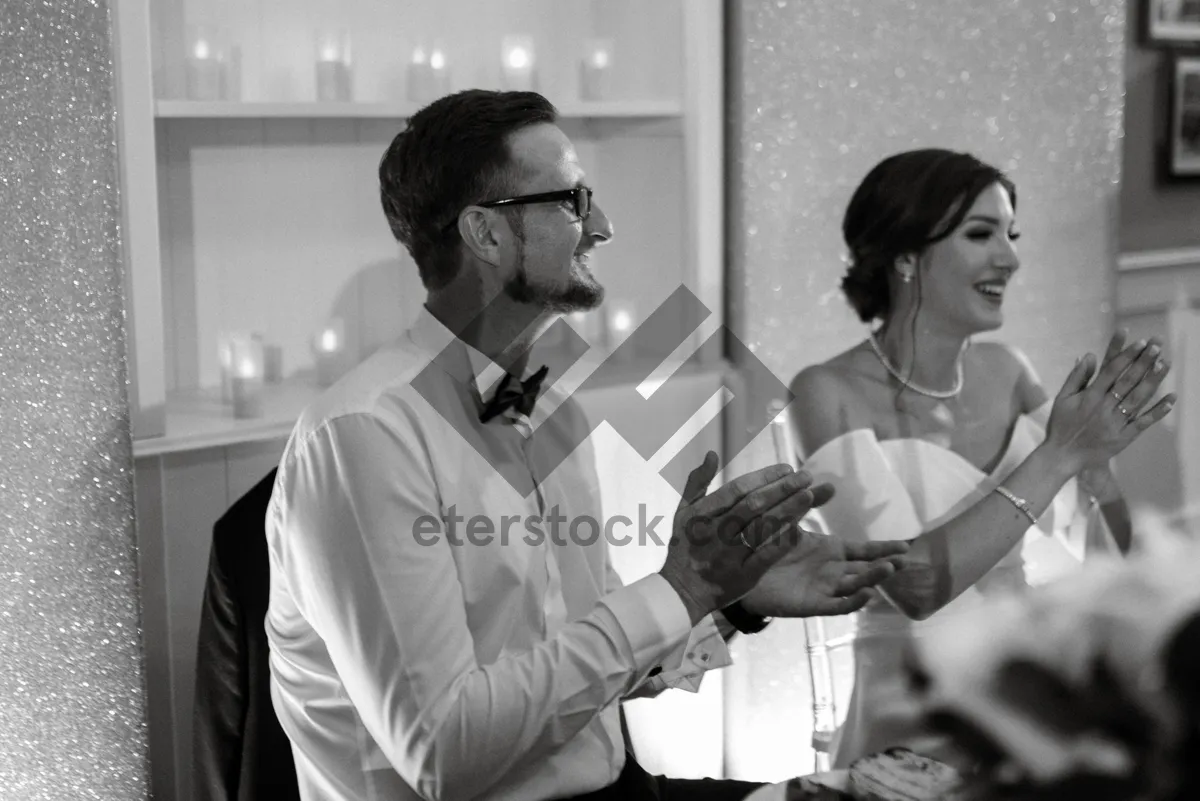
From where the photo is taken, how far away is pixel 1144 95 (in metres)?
1.09

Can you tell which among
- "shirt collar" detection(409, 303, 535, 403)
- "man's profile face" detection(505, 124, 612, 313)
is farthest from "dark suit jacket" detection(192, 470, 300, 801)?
"man's profile face" detection(505, 124, 612, 313)

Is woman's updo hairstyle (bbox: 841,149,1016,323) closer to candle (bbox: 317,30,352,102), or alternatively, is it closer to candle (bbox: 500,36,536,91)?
candle (bbox: 500,36,536,91)

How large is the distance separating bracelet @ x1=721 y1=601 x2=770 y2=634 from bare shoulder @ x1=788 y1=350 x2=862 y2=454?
142 mm

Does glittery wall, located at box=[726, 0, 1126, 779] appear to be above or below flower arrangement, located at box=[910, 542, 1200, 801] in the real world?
above

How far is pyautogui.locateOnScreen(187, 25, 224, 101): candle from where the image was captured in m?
0.88

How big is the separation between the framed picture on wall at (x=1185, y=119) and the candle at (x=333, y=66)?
72 cm

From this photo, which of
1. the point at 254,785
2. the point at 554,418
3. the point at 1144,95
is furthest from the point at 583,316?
the point at 1144,95

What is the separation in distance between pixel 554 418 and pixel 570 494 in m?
0.06

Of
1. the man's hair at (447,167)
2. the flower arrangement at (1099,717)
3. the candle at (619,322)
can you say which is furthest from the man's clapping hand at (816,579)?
the man's hair at (447,167)

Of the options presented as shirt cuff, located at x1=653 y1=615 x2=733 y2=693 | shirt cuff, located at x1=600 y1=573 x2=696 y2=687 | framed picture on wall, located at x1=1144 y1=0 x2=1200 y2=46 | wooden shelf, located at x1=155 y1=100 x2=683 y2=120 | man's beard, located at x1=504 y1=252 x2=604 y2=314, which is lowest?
shirt cuff, located at x1=653 y1=615 x2=733 y2=693

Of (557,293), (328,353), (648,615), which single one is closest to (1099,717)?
(648,615)

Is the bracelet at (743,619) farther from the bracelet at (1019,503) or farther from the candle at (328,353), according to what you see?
the candle at (328,353)

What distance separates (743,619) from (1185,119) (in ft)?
2.03

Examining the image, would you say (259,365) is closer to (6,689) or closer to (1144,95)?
(6,689)
